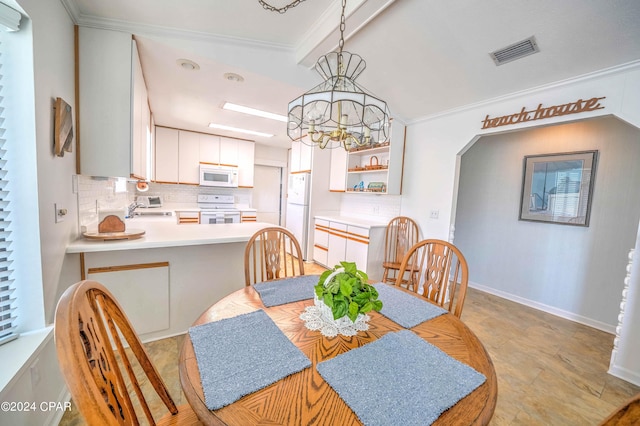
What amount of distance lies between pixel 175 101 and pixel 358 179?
288 cm

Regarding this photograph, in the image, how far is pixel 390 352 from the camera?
0.91m

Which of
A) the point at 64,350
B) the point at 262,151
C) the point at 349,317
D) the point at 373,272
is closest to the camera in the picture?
the point at 64,350

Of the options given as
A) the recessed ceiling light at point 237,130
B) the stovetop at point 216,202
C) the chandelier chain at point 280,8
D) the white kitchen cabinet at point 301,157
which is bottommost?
the stovetop at point 216,202

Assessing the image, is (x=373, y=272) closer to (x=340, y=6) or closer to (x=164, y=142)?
(x=340, y=6)

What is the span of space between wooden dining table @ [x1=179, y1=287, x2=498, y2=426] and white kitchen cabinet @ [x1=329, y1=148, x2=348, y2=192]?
3185 millimetres

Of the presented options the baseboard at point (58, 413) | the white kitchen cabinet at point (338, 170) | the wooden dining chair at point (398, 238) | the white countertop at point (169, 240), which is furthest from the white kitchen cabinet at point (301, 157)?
the baseboard at point (58, 413)

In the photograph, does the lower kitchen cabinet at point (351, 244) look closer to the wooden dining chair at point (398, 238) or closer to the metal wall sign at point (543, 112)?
the wooden dining chair at point (398, 238)

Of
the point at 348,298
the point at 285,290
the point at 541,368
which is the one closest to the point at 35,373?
the point at 285,290

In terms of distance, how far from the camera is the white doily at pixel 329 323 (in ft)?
3.45

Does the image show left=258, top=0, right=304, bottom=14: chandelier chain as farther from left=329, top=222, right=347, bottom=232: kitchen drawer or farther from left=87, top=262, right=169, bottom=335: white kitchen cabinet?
left=329, top=222, right=347, bottom=232: kitchen drawer

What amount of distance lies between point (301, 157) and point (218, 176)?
65.2 inches

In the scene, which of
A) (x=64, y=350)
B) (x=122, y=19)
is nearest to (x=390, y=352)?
(x=64, y=350)

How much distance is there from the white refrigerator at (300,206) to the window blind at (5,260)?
3.42m

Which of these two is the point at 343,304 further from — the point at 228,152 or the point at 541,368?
the point at 228,152
